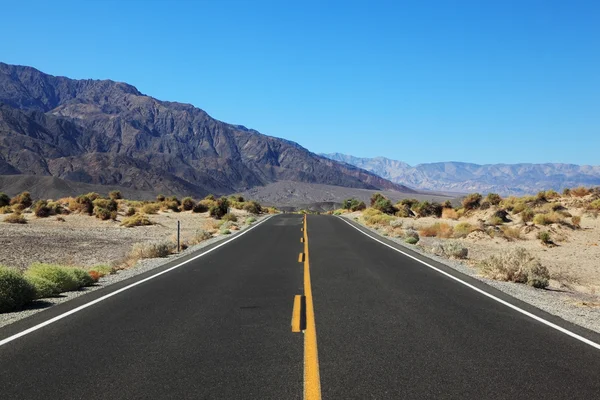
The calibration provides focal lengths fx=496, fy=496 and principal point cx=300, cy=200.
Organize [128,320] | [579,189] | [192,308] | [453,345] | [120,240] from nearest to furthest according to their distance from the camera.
Answer: [453,345]
[128,320]
[192,308]
[120,240]
[579,189]

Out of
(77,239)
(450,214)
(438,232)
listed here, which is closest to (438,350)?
(77,239)

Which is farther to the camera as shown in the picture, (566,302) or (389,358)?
(566,302)

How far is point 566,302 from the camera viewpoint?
10.4 metres

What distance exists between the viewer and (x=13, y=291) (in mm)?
8750

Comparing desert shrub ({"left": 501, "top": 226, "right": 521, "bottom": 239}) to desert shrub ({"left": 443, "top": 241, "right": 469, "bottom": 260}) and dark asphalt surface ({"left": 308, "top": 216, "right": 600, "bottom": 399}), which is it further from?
dark asphalt surface ({"left": 308, "top": 216, "right": 600, "bottom": 399})

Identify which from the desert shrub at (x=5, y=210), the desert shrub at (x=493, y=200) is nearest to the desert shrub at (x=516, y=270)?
the desert shrub at (x=493, y=200)

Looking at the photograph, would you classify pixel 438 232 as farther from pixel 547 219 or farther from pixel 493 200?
pixel 493 200

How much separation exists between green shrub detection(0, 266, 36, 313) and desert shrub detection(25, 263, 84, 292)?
49.4 inches

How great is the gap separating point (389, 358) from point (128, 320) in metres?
4.11

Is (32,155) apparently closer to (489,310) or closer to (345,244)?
(345,244)

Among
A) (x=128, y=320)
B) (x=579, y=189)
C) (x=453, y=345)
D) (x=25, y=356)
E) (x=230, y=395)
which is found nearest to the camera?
(x=230, y=395)

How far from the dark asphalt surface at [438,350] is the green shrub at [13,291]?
5281 mm

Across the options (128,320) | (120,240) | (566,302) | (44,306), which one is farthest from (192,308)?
(120,240)

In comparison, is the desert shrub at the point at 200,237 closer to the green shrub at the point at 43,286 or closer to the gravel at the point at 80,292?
the gravel at the point at 80,292
